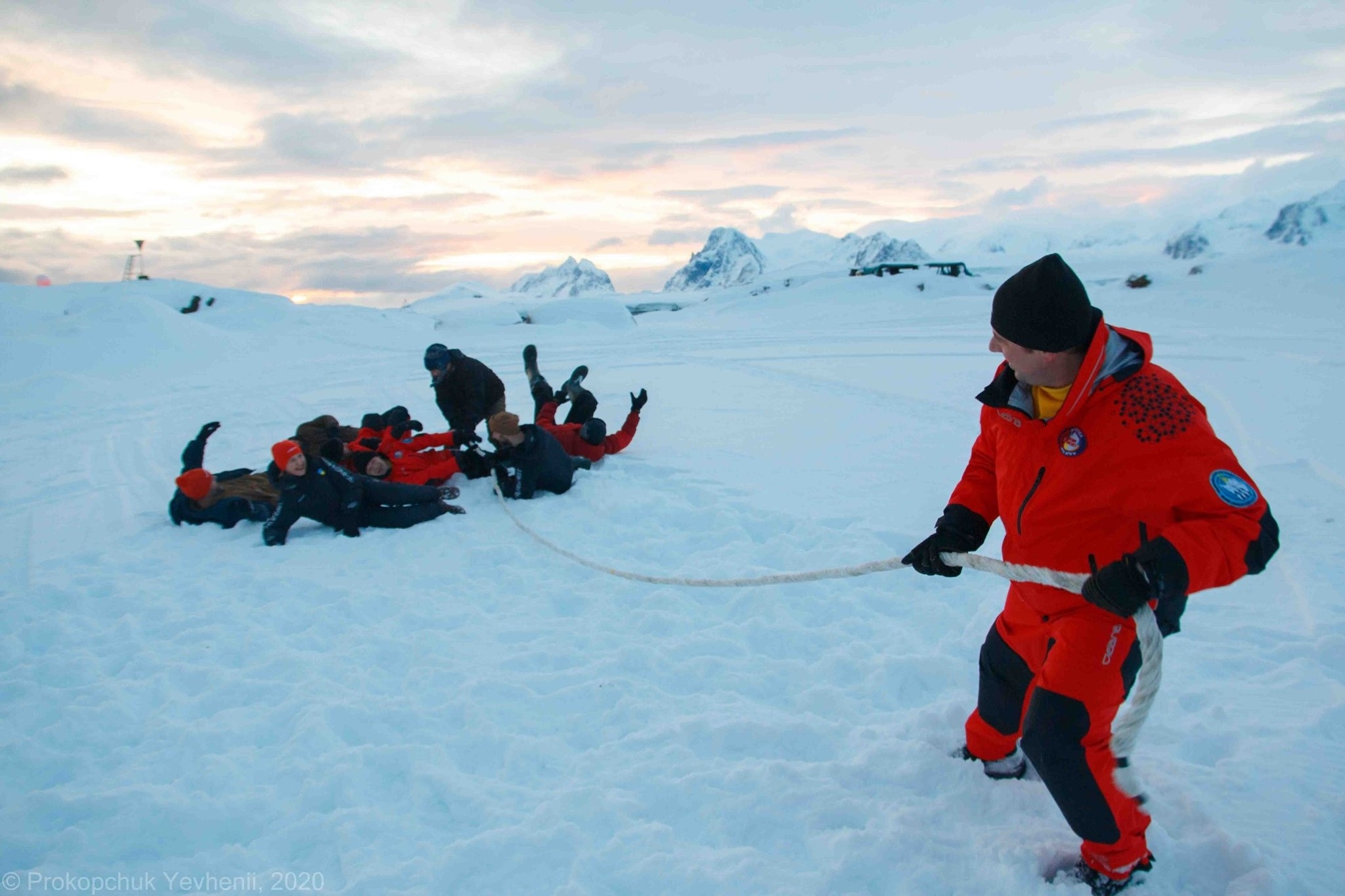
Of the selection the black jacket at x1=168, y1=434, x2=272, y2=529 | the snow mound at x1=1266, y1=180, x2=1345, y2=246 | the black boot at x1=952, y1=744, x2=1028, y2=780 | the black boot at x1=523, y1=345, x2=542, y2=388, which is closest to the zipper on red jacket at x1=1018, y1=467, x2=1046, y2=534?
the black boot at x1=952, y1=744, x2=1028, y2=780

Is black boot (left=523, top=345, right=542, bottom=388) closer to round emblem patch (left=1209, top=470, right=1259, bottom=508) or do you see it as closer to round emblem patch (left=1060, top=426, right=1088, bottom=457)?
round emblem patch (left=1060, top=426, right=1088, bottom=457)

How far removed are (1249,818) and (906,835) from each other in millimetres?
1022

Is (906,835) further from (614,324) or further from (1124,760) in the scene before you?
(614,324)

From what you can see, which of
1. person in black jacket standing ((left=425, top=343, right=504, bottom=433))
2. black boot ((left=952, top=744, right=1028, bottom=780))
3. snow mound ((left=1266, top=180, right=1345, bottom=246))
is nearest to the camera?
black boot ((left=952, top=744, right=1028, bottom=780))

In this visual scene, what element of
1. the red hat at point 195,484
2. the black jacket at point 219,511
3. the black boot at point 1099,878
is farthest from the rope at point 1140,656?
the red hat at point 195,484

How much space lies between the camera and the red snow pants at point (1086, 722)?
1.88 m

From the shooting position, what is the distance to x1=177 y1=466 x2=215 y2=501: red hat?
5113mm

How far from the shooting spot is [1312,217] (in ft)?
300

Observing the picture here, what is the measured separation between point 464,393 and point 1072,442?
18.8ft

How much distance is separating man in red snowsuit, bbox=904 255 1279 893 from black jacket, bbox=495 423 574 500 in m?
3.89

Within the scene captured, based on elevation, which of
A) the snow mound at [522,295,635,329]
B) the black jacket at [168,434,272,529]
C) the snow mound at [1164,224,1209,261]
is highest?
the snow mound at [1164,224,1209,261]

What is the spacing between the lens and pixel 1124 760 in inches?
76.3

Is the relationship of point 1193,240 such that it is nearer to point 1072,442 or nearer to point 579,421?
point 579,421

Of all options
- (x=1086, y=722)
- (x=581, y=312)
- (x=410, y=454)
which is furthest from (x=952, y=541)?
(x=581, y=312)
